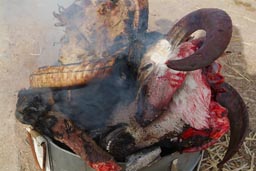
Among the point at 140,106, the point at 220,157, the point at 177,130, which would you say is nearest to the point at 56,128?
the point at 140,106

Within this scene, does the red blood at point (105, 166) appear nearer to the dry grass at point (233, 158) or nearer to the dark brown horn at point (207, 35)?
the dark brown horn at point (207, 35)

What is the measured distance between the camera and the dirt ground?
12.5 ft

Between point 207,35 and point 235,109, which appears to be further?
point 235,109

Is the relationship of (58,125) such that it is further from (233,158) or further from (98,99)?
(233,158)

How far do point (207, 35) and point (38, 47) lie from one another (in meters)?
3.04

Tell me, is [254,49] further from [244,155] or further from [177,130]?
[177,130]

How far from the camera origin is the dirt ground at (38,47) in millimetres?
3799

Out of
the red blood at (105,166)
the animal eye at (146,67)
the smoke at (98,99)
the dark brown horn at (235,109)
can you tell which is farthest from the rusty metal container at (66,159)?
the animal eye at (146,67)

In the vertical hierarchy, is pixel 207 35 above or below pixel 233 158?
above

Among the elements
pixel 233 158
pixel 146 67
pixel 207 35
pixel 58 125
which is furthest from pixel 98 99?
pixel 233 158

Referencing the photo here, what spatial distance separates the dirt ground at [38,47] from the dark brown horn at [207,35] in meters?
1.90

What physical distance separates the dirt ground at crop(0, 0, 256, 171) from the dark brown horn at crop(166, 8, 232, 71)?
6.23 ft

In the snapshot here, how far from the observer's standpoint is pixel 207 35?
2271 millimetres

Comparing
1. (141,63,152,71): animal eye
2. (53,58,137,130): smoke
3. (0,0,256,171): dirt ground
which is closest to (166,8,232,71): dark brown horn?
(141,63,152,71): animal eye
